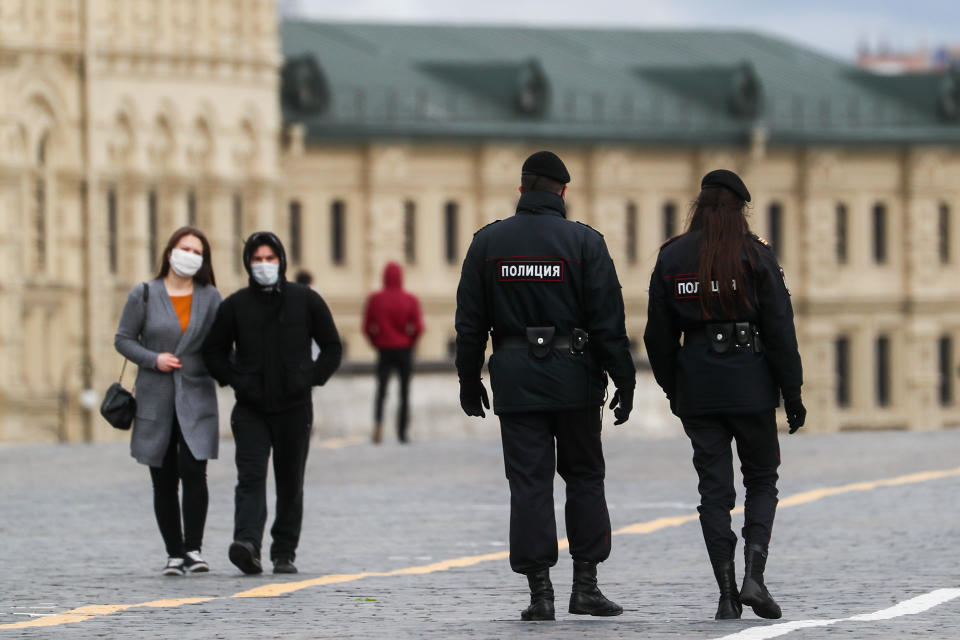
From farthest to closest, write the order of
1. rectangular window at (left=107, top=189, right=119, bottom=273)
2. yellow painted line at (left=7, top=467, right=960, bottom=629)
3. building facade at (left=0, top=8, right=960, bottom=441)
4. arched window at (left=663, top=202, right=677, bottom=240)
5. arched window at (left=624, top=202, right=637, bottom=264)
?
1. arched window at (left=663, top=202, right=677, bottom=240)
2. arched window at (left=624, top=202, right=637, bottom=264)
3. building facade at (left=0, top=8, right=960, bottom=441)
4. rectangular window at (left=107, top=189, right=119, bottom=273)
5. yellow painted line at (left=7, top=467, right=960, bottom=629)

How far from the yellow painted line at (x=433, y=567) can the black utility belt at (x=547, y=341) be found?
85.9 inches

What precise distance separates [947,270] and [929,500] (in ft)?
232

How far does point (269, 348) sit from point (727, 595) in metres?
3.88

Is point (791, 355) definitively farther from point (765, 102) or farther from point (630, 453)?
point (765, 102)

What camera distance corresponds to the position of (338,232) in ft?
269

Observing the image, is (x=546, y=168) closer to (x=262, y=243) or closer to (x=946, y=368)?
(x=262, y=243)

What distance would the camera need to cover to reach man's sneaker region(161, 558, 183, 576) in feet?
49.5

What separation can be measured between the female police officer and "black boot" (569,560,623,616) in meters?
0.53

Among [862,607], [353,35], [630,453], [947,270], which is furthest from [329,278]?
[862,607]

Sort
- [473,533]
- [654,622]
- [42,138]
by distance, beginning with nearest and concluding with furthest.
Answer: [654,622], [473,533], [42,138]

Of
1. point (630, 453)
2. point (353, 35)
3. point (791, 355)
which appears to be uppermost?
point (353, 35)

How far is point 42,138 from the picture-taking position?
5775 centimetres

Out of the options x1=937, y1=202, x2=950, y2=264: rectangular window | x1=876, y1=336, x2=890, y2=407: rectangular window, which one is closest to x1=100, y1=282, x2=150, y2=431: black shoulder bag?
x1=876, y1=336, x2=890, y2=407: rectangular window

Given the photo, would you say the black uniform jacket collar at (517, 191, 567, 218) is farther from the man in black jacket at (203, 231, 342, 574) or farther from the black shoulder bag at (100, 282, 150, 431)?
the black shoulder bag at (100, 282, 150, 431)
